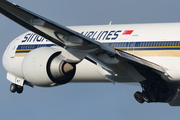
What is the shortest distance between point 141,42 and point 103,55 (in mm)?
4928

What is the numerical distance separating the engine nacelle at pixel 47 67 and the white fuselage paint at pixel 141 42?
3.52 m

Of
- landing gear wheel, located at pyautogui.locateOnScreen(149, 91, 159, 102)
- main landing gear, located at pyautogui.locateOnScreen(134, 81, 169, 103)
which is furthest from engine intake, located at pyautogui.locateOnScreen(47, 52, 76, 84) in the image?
landing gear wheel, located at pyautogui.locateOnScreen(149, 91, 159, 102)

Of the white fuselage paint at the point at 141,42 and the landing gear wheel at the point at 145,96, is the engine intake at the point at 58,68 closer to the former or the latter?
the white fuselage paint at the point at 141,42

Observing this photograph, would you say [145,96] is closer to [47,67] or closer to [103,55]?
[103,55]

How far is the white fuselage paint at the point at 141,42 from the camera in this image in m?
21.6

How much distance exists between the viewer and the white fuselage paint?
21.6 metres

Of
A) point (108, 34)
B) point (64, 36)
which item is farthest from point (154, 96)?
point (64, 36)

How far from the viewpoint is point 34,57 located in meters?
20.1

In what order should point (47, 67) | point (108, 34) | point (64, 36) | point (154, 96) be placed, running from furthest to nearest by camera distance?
point (108, 34), point (154, 96), point (47, 67), point (64, 36)

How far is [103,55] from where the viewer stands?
726 inches

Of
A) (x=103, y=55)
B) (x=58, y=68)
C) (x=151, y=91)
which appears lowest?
(x=58, y=68)

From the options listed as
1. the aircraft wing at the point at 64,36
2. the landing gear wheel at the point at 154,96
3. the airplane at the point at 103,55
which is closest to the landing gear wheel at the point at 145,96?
the airplane at the point at 103,55

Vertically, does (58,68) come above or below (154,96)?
below

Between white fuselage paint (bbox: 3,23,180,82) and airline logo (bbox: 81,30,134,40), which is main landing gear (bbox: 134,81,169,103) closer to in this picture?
white fuselage paint (bbox: 3,23,180,82)
